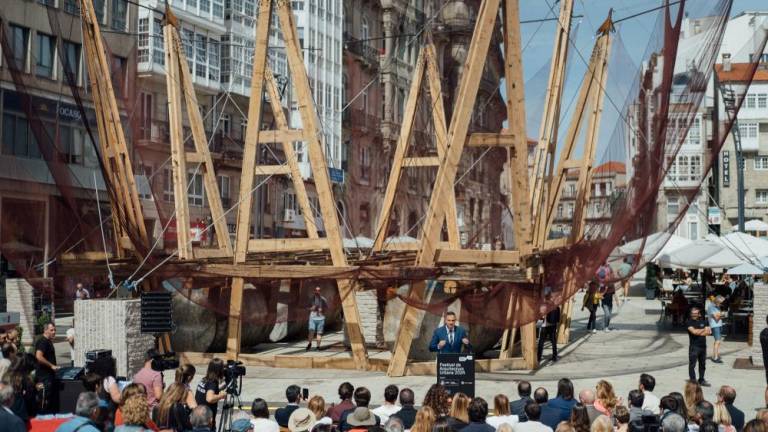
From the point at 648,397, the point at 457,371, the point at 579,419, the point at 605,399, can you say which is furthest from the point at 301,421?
the point at 457,371

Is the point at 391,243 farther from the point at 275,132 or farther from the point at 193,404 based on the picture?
the point at 193,404

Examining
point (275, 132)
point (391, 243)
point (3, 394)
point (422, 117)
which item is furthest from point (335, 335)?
point (3, 394)

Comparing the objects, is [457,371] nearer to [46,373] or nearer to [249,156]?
[46,373]

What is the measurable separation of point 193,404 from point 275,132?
11232 millimetres

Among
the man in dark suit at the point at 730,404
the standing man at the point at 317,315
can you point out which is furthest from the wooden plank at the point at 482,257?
the man in dark suit at the point at 730,404

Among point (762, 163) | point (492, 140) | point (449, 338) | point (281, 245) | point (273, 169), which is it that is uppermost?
point (762, 163)

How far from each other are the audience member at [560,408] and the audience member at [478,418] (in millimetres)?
1498

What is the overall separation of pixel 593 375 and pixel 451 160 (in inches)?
201

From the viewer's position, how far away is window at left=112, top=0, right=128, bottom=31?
42.1 meters

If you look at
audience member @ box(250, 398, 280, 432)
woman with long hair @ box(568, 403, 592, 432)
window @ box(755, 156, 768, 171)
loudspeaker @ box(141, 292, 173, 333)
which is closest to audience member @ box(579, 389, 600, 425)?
woman with long hair @ box(568, 403, 592, 432)

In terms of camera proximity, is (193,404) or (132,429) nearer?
(132,429)

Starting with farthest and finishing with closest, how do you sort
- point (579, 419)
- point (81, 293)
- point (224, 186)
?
point (224, 186) < point (81, 293) < point (579, 419)

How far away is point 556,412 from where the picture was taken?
10484 mm

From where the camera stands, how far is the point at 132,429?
8219mm
